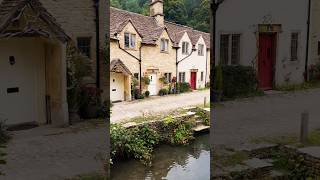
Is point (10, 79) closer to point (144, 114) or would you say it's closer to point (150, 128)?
point (144, 114)

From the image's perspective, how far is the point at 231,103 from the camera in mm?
4574

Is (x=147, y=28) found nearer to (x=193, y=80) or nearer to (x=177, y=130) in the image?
(x=193, y=80)

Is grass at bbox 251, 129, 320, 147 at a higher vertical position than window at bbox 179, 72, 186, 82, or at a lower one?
lower

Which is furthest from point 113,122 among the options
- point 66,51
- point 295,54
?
point 295,54

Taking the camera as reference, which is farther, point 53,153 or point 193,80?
point 193,80

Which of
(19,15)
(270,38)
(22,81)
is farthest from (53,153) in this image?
(270,38)

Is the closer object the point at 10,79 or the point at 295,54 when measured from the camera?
the point at 10,79

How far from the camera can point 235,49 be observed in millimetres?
4348

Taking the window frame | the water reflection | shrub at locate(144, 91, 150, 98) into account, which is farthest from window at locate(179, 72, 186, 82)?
the window frame

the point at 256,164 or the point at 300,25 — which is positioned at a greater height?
the point at 300,25

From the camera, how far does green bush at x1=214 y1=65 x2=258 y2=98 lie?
4359mm

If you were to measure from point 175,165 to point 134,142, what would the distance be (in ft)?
2.00

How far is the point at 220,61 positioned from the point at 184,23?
2.13 feet

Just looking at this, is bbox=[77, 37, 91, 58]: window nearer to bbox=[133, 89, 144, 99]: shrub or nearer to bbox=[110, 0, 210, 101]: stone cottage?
bbox=[110, 0, 210, 101]: stone cottage
